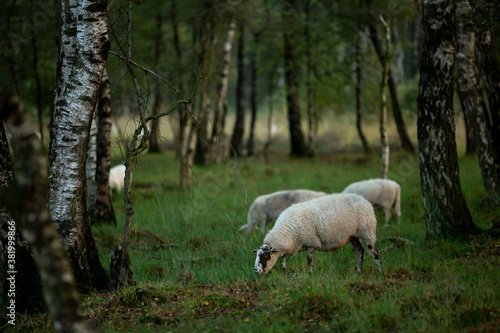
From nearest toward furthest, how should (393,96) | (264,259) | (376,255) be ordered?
(264,259), (376,255), (393,96)

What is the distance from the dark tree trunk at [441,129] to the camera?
757cm

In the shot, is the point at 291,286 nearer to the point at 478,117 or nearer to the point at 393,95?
the point at 478,117

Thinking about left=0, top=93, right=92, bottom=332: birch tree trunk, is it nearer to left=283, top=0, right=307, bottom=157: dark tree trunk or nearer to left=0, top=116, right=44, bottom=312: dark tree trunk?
left=0, top=116, right=44, bottom=312: dark tree trunk

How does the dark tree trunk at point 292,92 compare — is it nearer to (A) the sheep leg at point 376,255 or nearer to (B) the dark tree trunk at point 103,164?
(B) the dark tree trunk at point 103,164

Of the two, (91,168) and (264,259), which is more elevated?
(91,168)

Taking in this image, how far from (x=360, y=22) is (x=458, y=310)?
17.5 metres

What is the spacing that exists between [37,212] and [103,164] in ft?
23.9

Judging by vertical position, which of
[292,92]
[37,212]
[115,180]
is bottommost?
[115,180]

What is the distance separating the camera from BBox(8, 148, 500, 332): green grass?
458cm

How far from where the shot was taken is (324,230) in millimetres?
6719

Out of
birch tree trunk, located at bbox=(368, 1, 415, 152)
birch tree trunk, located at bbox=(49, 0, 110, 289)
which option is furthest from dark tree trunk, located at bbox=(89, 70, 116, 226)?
birch tree trunk, located at bbox=(368, 1, 415, 152)

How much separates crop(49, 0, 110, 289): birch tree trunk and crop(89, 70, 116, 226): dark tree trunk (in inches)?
165

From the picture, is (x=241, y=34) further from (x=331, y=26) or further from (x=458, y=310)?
(x=458, y=310)

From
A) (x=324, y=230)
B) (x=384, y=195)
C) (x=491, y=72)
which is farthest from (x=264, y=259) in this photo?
(x=491, y=72)
